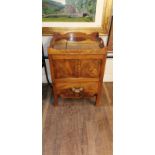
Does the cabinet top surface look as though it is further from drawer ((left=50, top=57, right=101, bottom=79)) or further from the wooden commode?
drawer ((left=50, top=57, right=101, bottom=79))

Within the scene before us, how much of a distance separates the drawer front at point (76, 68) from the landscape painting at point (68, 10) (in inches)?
17.2

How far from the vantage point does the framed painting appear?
1.79 m

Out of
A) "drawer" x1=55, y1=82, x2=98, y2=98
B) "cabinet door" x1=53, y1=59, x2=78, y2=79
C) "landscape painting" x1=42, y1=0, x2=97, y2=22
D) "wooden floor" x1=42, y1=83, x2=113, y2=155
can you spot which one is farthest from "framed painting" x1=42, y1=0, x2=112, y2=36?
"wooden floor" x1=42, y1=83, x2=113, y2=155

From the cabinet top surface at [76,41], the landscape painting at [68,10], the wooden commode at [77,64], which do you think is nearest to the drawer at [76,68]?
the wooden commode at [77,64]

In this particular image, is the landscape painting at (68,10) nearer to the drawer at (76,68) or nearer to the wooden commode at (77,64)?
the wooden commode at (77,64)

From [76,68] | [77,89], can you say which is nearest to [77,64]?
[76,68]

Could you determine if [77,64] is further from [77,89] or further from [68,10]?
[68,10]

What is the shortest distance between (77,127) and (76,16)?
0.95 m

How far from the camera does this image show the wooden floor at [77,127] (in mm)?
1438
